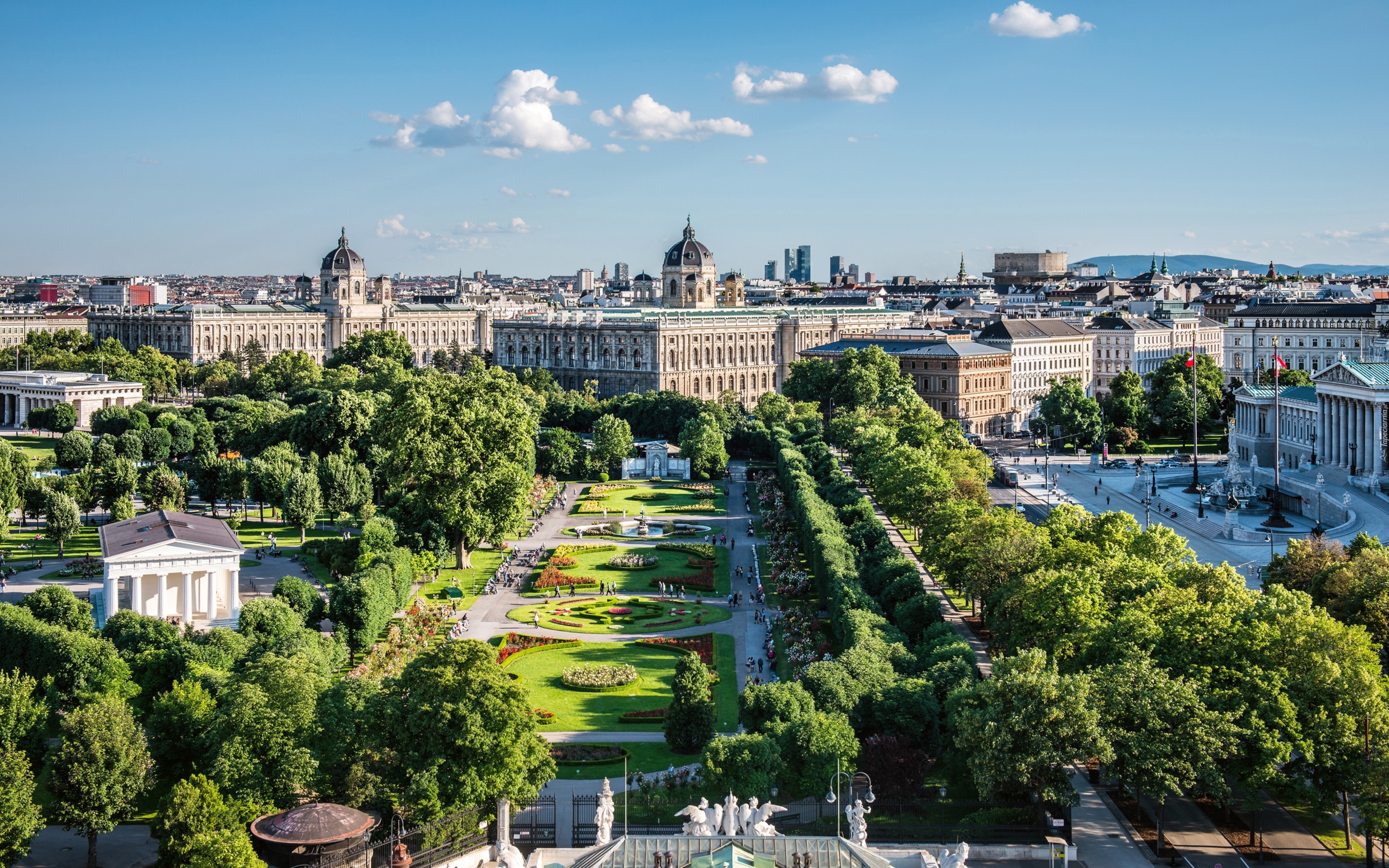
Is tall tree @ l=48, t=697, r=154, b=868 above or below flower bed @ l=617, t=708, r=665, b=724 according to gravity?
above

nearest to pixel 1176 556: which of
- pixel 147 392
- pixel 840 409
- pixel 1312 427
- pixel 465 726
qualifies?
pixel 465 726

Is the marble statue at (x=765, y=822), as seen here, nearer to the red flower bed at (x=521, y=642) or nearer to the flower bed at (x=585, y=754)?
the flower bed at (x=585, y=754)

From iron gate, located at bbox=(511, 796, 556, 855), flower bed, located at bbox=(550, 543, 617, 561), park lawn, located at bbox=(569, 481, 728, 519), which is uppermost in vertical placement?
park lawn, located at bbox=(569, 481, 728, 519)

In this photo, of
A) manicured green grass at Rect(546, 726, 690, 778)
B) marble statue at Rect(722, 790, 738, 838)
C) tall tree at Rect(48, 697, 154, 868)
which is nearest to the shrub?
manicured green grass at Rect(546, 726, 690, 778)

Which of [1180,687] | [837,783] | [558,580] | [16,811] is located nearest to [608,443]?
[558,580]

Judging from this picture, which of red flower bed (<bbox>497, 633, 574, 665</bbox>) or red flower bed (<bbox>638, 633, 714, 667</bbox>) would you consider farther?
red flower bed (<bbox>497, 633, 574, 665</bbox>)

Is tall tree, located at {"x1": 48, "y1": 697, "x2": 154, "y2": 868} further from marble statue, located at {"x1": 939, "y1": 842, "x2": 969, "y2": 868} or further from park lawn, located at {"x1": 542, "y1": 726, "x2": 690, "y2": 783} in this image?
marble statue, located at {"x1": 939, "y1": 842, "x2": 969, "y2": 868}
